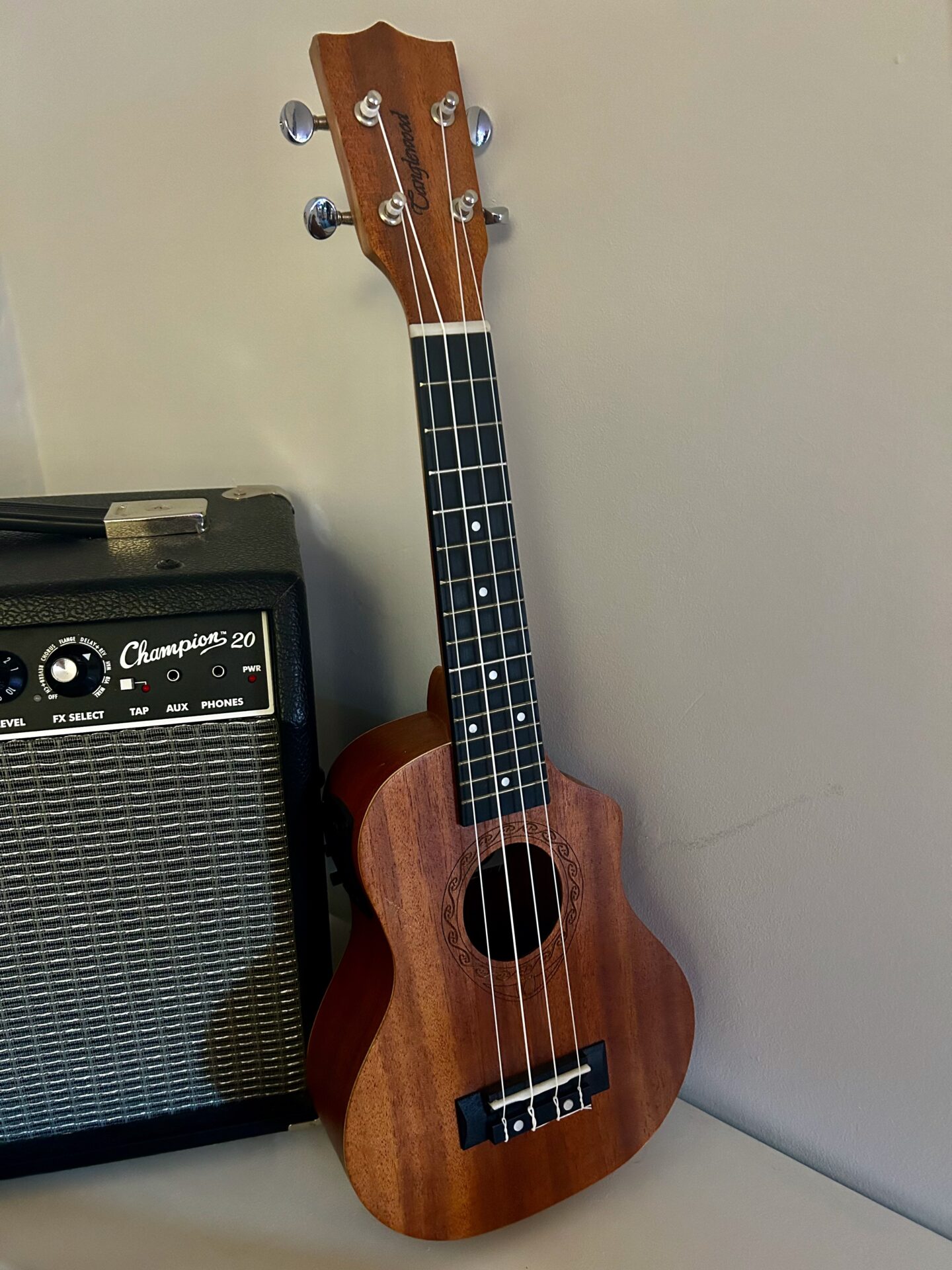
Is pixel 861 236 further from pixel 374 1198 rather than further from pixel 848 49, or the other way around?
pixel 374 1198

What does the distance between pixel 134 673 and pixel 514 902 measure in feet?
1.13

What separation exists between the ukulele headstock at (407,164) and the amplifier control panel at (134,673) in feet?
0.93

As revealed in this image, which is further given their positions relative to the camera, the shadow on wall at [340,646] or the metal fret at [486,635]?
the shadow on wall at [340,646]

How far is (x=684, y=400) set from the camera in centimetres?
76

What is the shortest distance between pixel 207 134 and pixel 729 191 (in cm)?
55

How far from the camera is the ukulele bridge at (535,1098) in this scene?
732 millimetres

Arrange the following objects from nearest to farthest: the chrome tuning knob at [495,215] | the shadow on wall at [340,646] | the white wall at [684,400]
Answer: the white wall at [684,400] < the chrome tuning knob at [495,215] < the shadow on wall at [340,646]

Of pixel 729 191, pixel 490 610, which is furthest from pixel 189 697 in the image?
pixel 729 191

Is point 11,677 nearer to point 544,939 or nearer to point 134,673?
point 134,673

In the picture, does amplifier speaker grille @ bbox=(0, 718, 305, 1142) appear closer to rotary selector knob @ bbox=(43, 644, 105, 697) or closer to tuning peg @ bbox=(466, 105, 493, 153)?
rotary selector knob @ bbox=(43, 644, 105, 697)

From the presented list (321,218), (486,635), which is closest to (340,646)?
(486,635)

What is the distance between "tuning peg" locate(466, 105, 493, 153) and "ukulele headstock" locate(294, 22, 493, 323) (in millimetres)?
10

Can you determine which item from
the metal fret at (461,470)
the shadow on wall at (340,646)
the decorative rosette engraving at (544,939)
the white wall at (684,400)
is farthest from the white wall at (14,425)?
the decorative rosette engraving at (544,939)

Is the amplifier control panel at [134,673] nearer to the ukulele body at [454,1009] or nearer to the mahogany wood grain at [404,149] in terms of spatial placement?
the ukulele body at [454,1009]
